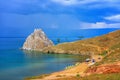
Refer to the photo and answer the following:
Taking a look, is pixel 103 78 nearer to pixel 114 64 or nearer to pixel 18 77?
pixel 114 64

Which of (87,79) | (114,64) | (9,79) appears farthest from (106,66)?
(9,79)

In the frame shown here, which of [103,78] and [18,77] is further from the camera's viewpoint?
[18,77]

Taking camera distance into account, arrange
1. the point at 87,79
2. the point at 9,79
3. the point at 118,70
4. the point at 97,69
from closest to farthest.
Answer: the point at 87,79 < the point at 118,70 < the point at 97,69 < the point at 9,79

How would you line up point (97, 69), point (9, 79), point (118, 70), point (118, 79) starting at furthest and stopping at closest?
1. point (9, 79)
2. point (97, 69)
3. point (118, 70)
4. point (118, 79)

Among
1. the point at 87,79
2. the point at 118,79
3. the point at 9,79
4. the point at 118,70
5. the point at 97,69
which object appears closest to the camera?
the point at 118,79

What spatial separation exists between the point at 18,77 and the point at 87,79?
47921 millimetres

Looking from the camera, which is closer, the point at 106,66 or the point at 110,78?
the point at 110,78

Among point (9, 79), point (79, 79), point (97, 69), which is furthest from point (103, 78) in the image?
point (9, 79)

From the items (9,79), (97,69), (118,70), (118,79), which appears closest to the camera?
(118,79)

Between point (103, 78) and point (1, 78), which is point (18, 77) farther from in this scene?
point (103, 78)

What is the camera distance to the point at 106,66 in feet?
208

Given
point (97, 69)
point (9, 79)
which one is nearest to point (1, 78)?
point (9, 79)

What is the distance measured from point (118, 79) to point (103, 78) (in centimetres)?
300

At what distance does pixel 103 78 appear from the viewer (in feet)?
163
